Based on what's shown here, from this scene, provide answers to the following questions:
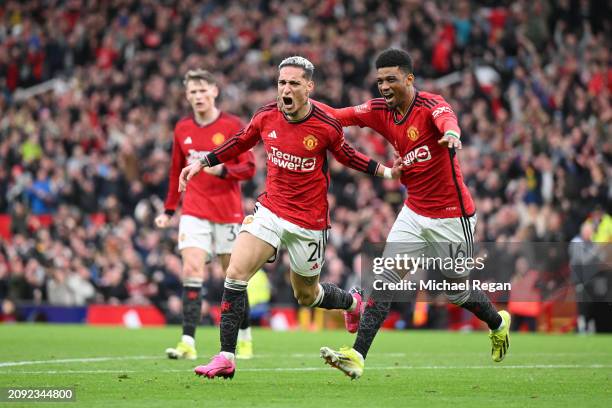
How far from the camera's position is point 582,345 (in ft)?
51.3

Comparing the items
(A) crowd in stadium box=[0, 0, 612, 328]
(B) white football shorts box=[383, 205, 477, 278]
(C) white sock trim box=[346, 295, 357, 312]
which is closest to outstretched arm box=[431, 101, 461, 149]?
(B) white football shorts box=[383, 205, 477, 278]

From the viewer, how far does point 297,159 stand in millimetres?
9805

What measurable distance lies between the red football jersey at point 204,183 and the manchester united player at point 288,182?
110 inches

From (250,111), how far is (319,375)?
16.6 m

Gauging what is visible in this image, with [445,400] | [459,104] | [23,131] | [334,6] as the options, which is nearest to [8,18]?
[23,131]

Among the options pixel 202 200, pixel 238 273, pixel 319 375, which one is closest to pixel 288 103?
pixel 238 273

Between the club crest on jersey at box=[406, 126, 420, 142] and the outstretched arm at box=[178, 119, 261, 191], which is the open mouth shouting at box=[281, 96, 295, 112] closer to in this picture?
the outstretched arm at box=[178, 119, 261, 191]

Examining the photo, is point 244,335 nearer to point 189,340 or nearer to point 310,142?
point 189,340

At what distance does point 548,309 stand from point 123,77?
1409cm

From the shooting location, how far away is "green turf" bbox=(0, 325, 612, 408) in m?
8.55

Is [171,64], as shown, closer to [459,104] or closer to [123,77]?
[123,77]

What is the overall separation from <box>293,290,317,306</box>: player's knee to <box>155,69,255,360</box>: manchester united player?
2372 mm

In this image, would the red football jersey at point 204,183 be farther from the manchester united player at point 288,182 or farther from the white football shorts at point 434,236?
the white football shorts at point 434,236

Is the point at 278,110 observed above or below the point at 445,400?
above
